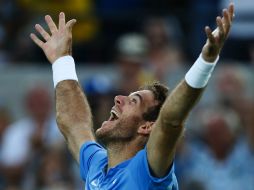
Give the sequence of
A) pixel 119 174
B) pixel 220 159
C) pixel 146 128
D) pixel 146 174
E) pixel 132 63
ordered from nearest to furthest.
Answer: pixel 146 174 < pixel 119 174 < pixel 146 128 < pixel 220 159 < pixel 132 63

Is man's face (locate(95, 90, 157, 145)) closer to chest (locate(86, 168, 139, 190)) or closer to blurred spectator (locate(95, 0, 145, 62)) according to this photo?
chest (locate(86, 168, 139, 190))

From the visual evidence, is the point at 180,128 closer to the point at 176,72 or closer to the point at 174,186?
the point at 174,186

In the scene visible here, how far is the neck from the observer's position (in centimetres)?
721

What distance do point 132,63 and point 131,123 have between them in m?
4.53

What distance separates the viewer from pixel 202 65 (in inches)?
253

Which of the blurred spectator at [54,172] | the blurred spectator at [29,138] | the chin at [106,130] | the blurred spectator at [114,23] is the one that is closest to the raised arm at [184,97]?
the chin at [106,130]

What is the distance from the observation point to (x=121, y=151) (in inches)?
285

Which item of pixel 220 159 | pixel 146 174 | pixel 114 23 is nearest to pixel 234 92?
pixel 220 159

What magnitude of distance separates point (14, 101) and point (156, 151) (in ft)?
21.0

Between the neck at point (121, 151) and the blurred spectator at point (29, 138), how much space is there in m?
4.01

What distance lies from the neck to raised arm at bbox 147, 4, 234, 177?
0.58m

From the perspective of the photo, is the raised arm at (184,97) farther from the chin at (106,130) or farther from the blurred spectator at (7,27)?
the blurred spectator at (7,27)

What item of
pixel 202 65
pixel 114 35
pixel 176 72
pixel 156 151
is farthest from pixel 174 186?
pixel 114 35

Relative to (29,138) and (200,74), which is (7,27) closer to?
(29,138)
